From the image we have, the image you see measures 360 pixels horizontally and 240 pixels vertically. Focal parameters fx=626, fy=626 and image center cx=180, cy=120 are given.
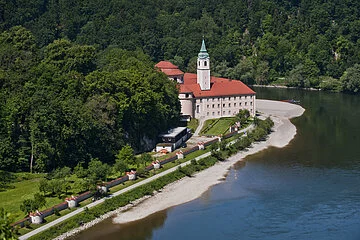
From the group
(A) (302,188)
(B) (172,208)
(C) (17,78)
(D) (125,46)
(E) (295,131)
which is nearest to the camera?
(B) (172,208)

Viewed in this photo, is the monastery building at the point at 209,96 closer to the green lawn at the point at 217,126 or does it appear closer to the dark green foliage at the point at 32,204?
the green lawn at the point at 217,126

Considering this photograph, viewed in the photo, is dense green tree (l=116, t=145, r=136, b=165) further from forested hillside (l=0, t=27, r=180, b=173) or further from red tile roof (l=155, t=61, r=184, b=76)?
red tile roof (l=155, t=61, r=184, b=76)

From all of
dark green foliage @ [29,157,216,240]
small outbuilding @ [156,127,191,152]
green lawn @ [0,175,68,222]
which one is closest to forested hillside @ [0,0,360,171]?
small outbuilding @ [156,127,191,152]

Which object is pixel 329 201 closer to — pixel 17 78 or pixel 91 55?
pixel 17 78

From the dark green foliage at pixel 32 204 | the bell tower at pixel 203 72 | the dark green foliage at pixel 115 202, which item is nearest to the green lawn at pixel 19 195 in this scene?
the dark green foliage at pixel 32 204

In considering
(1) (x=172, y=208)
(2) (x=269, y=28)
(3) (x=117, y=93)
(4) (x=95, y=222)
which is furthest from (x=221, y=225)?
(2) (x=269, y=28)

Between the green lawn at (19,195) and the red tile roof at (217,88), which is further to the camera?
the red tile roof at (217,88)

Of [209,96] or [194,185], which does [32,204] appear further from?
[209,96]
